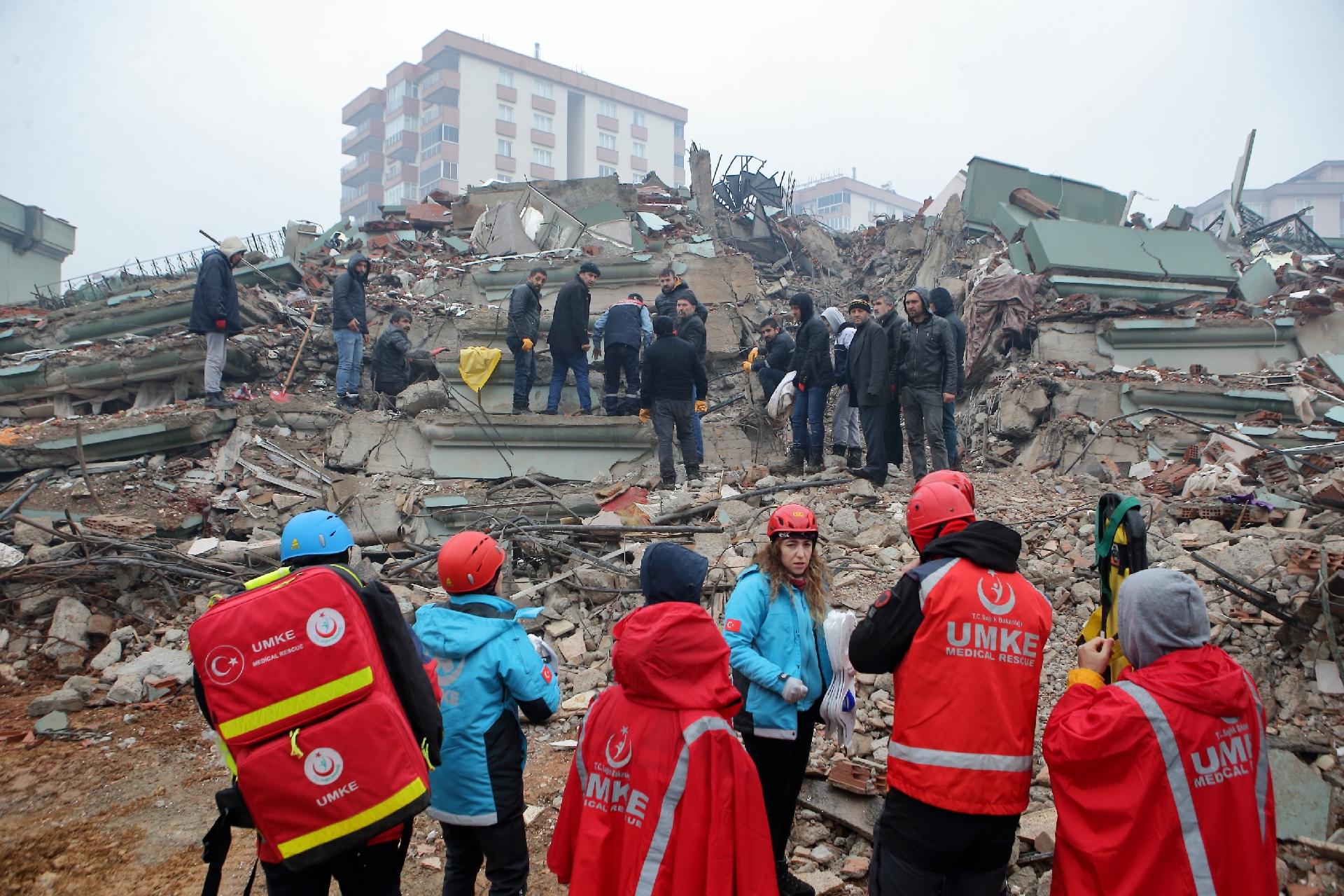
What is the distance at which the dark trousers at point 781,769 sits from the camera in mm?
2898

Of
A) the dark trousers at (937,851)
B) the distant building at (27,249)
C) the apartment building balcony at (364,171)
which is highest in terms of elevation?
the apartment building balcony at (364,171)

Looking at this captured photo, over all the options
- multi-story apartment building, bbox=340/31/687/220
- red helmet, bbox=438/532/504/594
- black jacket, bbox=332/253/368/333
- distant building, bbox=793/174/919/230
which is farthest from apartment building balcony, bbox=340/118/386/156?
red helmet, bbox=438/532/504/594

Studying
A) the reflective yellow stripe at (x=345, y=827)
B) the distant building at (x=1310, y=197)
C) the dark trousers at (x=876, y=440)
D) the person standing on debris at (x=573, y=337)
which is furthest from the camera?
the distant building at (x=1310, y=197)

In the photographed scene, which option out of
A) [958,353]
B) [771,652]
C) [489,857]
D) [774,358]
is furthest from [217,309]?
[771,652]

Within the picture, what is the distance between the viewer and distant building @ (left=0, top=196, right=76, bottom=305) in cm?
1756

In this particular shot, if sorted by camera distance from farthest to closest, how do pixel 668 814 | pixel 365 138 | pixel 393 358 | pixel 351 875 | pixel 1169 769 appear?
pixel 365 138, pixel 393 358, pixel 351 875, pixel 668 814, pixel 1169 769

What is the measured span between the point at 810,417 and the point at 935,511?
5.50 m

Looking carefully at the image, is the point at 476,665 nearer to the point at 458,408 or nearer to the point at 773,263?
the point at 458,408

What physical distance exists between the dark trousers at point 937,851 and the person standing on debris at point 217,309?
348 inches

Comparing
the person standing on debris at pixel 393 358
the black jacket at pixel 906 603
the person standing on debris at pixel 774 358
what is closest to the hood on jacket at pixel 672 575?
the black jacket at pixel 906 603

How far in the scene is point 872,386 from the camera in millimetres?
7023

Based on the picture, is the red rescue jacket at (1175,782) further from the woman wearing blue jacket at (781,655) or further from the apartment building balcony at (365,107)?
the apartment building balcony at (365,107)

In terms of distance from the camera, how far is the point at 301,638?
2.02 m

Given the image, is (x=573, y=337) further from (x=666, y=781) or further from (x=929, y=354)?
(x=666, y=781)
